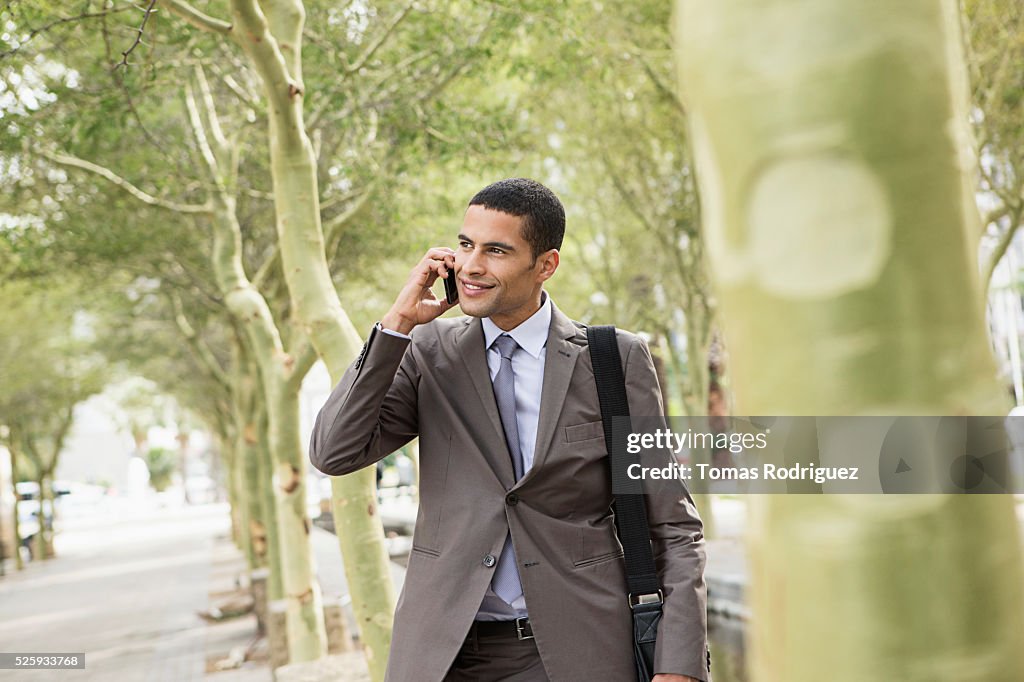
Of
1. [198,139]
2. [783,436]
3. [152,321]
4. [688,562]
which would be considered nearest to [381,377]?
[688,562]

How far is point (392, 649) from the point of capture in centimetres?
271

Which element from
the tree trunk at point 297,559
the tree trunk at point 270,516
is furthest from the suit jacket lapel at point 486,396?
the tree trunk at point 270,516

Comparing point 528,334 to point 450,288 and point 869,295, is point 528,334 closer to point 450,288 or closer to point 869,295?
point 450,288

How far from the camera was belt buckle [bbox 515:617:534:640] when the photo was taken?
2598mm

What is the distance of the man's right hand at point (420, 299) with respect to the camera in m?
2.69

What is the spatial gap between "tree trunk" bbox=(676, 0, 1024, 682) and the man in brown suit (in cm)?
155

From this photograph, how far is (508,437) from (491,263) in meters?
0.45

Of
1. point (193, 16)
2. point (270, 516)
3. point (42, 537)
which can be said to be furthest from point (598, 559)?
point (42, 537)

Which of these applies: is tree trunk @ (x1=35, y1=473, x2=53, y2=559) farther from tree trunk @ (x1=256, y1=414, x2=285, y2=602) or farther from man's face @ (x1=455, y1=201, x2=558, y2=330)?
man's face @ (x1=455, y1=201, x2=558, y2=330)

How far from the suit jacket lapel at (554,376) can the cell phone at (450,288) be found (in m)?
0.27

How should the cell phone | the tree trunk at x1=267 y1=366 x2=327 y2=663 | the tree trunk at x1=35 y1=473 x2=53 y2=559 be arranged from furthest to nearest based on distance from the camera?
the tree trunk at x1=35 y1=473 x2=53 y2=559 → the tree trunk at x1=267 y1=366 x2=327 y2=663 → the cell phone

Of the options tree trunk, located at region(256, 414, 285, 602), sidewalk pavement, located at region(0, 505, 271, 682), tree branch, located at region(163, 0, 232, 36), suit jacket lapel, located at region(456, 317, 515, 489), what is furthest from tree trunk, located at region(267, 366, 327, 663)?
suit jacket lapel, located at region(456, 317, 515, 489)

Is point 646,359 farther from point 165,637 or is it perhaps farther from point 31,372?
point 31,372

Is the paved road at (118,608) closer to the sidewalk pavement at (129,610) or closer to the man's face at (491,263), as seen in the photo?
the sidewalk pavement at (129,610)
